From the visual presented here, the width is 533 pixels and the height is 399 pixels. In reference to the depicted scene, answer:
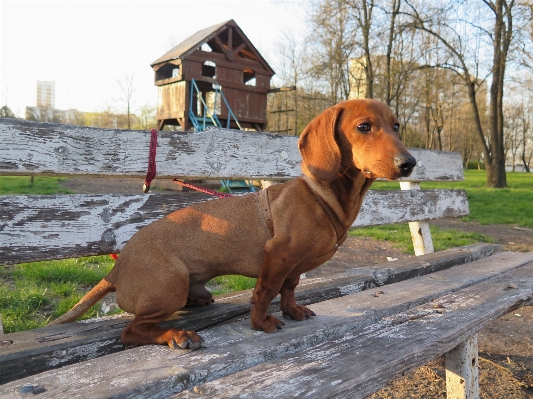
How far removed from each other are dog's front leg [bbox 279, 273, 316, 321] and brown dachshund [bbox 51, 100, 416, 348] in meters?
0.01

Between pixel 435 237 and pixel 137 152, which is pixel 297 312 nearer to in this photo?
pixel 137 152

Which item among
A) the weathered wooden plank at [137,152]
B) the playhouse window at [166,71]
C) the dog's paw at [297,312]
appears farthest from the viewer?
the playhouse window at [166,71]

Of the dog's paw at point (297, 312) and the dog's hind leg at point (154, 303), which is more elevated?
the dog's hind leg at point (154, 303)

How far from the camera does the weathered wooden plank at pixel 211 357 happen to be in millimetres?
1158

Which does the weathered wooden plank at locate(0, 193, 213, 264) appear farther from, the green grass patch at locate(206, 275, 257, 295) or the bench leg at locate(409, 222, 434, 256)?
the bench leg at locate(409, 222, 434, 256)

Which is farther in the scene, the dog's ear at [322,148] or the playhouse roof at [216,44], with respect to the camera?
the playhouse roof at [216,44]

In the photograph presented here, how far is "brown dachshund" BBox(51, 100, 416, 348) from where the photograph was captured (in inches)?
60.4

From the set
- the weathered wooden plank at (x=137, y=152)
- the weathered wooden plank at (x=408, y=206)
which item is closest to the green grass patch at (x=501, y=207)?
the weathered wooden plank at (x=408, y=206)

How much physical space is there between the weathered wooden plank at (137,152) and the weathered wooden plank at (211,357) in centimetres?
95

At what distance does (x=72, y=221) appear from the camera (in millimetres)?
1989

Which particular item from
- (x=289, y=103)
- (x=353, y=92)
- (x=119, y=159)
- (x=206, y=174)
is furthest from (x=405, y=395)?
(x=289, y=103)

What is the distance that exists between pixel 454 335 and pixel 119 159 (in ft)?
5.40

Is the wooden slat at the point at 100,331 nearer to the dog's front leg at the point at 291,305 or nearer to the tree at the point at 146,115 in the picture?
the dog's front leg at the point at 291,305

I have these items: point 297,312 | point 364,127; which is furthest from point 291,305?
point 364,127
